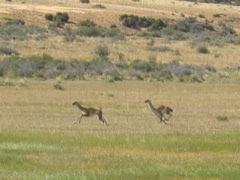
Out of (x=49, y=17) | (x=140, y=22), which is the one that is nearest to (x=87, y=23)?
(x=49, y=17)

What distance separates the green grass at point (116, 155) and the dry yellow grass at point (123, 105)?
5.98 ft

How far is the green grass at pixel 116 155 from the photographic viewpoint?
12308 millimetres

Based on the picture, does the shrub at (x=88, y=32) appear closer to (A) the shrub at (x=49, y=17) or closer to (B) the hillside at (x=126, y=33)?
(B) the hillside at (x=126, y=33)

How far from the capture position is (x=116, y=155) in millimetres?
14391

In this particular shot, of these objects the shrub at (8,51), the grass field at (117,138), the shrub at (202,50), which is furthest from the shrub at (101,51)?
the grass field at (117,138)

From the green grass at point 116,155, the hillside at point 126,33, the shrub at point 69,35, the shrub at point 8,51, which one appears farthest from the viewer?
the shrub at point 69,35

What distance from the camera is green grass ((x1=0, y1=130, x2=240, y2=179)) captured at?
12.3m

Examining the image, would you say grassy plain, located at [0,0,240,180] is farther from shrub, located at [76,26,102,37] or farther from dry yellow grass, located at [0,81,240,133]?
shrub, located at [76,26,102,37]

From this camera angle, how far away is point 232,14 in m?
106

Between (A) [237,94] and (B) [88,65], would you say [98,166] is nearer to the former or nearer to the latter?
(A) [237,94]

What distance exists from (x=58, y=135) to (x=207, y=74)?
2689cm

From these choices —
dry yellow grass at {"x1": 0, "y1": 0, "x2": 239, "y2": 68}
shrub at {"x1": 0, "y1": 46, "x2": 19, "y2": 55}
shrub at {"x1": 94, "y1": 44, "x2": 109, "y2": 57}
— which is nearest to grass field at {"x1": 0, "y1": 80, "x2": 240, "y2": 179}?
shrub at {"x1": 0, "y1": 46, "x2": 19, "y2": 55}

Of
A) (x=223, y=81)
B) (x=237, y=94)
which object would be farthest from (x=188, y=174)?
(x=223, y=81)

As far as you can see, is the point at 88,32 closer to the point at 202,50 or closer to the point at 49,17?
the point at 49,17
